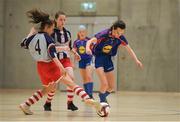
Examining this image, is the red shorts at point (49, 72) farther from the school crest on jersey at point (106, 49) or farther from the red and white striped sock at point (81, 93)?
the school crest on jersey at point (106, 49)

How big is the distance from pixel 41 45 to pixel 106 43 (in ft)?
4.59

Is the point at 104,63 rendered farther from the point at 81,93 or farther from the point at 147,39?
the point at 147,39

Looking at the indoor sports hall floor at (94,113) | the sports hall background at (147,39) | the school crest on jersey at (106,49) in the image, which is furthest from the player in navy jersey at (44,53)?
the sports hall background at (147,39)

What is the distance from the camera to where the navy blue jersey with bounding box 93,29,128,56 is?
8305mm

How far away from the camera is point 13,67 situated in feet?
63.7

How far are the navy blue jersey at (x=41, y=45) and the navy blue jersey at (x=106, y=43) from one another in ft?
3.75

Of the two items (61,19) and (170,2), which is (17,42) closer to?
(170,2)

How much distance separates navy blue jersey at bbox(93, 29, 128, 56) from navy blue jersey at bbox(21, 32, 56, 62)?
3.75 ft

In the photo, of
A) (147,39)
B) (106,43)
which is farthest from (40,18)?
(147,39)

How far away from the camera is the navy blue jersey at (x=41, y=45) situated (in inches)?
294

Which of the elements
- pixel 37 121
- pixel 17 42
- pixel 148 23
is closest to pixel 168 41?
pixel 148 23

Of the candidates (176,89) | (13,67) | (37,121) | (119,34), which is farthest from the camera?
(13,67)

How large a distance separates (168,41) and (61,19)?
10403 millimetres

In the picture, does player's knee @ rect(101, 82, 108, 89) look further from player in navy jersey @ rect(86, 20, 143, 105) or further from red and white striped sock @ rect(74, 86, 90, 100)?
red and white striped sock @ rect(74, 86, 90, 100)
